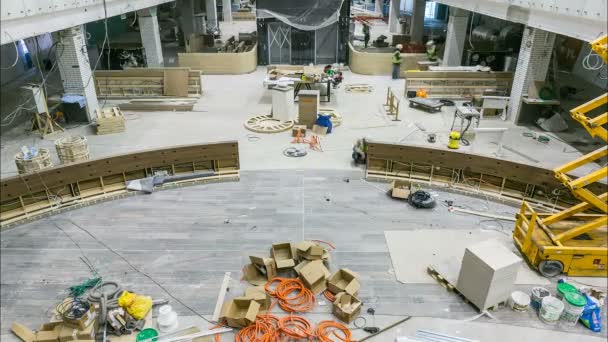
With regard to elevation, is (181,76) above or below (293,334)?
above

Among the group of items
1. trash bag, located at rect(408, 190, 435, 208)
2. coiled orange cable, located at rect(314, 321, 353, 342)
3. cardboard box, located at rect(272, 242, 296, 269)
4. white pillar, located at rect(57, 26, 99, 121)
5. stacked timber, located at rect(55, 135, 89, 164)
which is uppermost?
white pillar, located at rect(57, 26, 99, 121)

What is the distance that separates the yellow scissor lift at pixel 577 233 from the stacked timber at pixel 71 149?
10.0 metres

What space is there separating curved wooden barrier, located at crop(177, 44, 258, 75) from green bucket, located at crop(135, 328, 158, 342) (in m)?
15.8

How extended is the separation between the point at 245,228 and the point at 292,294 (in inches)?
80.0

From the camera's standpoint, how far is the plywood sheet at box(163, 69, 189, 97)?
16.0 meters

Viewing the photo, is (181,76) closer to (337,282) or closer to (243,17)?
(337,282)

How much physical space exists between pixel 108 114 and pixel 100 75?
426cm

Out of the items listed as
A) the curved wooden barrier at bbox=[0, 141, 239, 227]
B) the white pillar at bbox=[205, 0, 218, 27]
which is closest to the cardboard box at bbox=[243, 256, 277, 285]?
the curved wooden barrier at bbox=[0, 141, 239, 227]

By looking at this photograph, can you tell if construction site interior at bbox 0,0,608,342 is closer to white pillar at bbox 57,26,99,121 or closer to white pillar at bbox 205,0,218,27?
white pillar at bbox 57,26,99,121

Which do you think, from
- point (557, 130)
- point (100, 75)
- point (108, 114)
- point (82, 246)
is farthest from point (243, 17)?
point (82, 246)

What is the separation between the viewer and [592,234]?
7.14m

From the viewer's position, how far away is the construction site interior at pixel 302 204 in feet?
19.9

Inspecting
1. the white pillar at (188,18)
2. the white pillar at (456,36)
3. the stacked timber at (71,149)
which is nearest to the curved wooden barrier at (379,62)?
the white pillar at (456,36)

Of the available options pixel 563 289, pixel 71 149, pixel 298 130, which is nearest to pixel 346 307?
pixel 563 289
